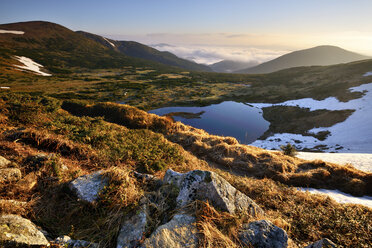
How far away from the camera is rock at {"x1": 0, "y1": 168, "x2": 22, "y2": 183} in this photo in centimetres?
379

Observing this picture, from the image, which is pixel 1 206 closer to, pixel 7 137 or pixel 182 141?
pixel 7 137

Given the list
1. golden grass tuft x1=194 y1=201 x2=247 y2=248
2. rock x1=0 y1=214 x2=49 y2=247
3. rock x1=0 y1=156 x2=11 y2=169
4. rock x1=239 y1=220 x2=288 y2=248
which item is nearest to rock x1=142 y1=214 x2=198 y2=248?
golden grass tuft x1=194 y1=201 x2=247 y2=248

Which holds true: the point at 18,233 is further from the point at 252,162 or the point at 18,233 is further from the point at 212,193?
the point at 252,162

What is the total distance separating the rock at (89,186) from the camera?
3.83 metres

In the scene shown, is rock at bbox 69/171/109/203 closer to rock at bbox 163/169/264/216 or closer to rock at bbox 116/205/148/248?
rock at bbox 116/205/148/248

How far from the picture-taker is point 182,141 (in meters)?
13.4

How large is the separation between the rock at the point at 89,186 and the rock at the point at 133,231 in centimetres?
106

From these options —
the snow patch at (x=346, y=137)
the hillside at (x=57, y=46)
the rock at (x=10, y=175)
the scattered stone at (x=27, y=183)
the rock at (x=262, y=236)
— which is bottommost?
the snow patch at (x=346, y=137)

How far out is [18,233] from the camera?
2.59 meters

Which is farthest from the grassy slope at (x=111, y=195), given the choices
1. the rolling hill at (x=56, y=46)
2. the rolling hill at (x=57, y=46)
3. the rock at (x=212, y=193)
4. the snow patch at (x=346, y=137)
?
the rolling hill at (x=56, y=46)

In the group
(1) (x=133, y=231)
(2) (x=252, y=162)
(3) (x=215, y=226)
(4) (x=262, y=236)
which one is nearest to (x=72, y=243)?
(1) (x=133, y=231)

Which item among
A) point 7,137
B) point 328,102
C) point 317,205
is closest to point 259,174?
point 317,205

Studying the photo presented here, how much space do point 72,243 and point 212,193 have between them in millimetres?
3004

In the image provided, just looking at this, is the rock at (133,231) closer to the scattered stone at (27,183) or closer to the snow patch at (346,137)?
the scattered stone at (27,183)
